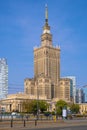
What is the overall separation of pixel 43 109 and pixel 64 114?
91237mm

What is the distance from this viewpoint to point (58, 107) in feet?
553

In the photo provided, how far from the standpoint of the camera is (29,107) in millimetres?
167625

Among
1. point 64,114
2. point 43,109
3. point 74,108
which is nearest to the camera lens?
point 64,114

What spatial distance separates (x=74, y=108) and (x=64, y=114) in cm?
11498

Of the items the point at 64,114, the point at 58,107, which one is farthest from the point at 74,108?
the point at 64,114

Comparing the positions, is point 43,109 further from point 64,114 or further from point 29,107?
point 64,114

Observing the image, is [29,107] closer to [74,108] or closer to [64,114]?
[74,108]

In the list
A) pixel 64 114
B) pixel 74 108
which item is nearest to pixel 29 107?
pixel 74 108

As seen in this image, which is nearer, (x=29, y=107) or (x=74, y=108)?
(x=29, y=107)

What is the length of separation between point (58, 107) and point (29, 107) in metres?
14.8

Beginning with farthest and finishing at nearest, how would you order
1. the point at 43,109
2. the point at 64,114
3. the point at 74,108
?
the point at 74,108 < the point at 43,109 < the point at 64,114

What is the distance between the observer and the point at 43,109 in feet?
543

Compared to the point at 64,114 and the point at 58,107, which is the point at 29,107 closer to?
the point at 58,107

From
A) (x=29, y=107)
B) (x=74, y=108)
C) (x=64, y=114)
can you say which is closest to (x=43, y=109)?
(x=29, y=107)
